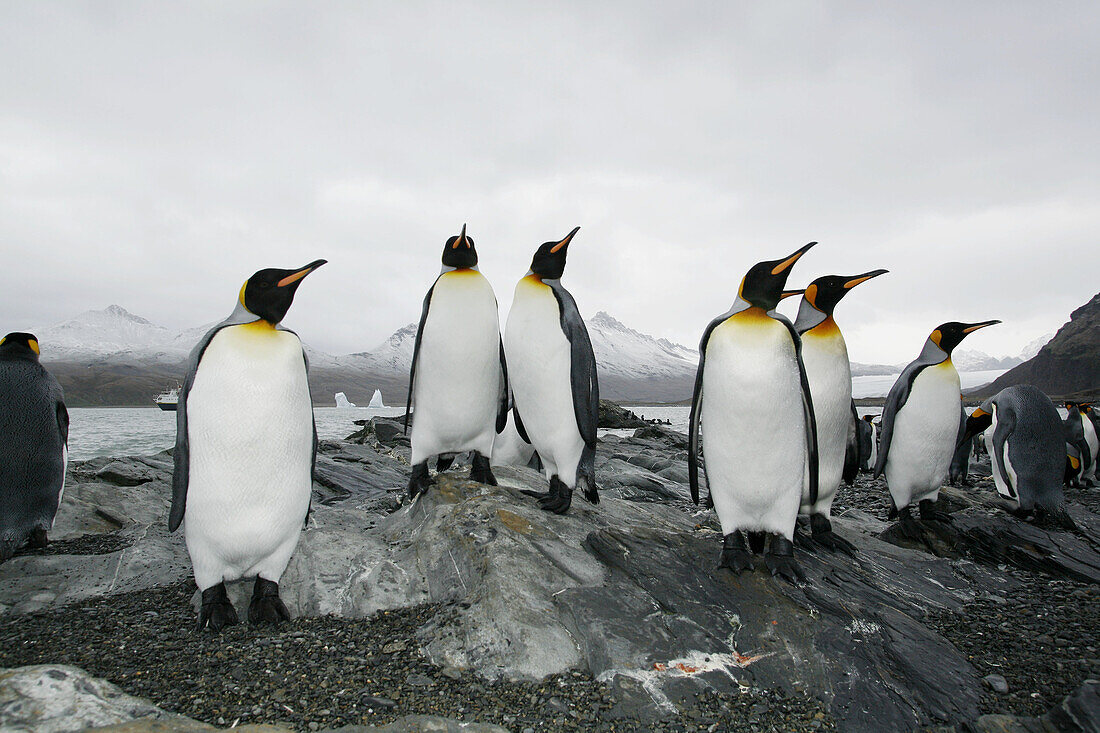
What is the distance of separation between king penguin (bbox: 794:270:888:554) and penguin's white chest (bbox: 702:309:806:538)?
898mm

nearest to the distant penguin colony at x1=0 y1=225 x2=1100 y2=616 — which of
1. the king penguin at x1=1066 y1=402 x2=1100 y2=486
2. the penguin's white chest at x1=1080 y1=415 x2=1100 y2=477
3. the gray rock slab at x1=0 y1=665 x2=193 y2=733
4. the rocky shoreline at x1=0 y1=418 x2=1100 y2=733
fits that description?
the rocky shoreline at x1=0 y1=418 x2=1100 y2=733

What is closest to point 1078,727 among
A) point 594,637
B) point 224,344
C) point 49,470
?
→ point 594,637

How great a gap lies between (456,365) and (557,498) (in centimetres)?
113

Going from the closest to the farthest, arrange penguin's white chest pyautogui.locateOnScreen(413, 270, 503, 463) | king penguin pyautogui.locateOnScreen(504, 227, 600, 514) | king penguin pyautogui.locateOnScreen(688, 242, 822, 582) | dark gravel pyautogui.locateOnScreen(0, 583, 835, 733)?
dark gravel pyautogui.locateOnScreen(0, 583, 835, 733) < king penguin pyautogui.locateOnScreen(688, 242, 822, 582) < king penguin pyautogui.locateOnScreen(504, 227, 600, 514) < penguin's white chest pyautogui.locateOnScreen(413, 270, 503, 463)

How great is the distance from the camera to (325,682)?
2398mm

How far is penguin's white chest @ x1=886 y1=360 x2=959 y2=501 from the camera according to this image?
5.01 meters

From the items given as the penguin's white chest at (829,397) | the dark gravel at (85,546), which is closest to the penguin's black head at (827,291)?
the penguin's white chest at (829,397)

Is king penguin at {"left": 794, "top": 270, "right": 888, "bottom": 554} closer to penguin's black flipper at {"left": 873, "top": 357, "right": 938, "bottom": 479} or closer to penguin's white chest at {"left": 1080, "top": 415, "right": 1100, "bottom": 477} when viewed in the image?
penguin's black flipper at {"left": 873, "top": 357, "right": 938, "bottom": 479}

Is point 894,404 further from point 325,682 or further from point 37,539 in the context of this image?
point 37,539

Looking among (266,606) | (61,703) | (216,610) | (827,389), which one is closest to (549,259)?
(827,389)

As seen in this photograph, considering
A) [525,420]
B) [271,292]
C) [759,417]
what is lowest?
[525,420]

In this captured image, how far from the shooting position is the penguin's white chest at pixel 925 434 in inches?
197

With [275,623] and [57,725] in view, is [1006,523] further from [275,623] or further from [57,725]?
[57,725]

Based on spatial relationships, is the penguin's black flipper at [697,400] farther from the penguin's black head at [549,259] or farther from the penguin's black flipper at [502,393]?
the penguin's black flipper at [502,393]
